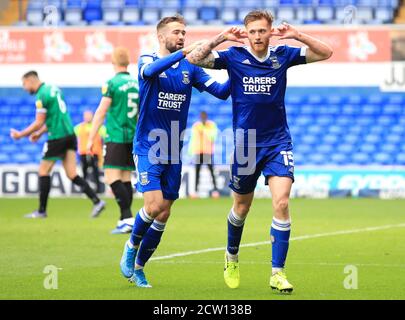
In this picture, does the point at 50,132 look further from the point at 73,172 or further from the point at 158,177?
the point at 158,177

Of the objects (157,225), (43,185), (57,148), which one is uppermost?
(57,148)

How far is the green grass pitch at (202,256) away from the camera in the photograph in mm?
8102

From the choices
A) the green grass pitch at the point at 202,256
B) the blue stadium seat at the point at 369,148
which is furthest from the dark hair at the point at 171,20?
the blue stadium seat at the point at 369,148

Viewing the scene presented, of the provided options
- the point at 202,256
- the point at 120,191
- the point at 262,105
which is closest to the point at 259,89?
the point at 262,105

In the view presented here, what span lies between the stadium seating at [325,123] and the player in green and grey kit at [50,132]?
10.2 meters

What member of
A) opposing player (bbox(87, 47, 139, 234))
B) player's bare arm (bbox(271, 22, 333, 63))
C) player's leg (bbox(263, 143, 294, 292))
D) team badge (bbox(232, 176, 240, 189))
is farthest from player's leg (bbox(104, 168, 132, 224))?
player's bare arm (bbox(271, 22, 333, 63))

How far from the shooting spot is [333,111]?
27.4m

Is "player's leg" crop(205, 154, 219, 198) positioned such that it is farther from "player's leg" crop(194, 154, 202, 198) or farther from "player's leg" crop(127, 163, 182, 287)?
"player's leg" crop(127, 163, 182, 287)

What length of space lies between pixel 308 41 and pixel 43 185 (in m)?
8.95

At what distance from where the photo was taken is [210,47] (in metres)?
8.07

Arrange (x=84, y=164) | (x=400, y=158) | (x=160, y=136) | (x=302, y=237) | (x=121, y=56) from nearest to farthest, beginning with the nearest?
(x=160, y=136) → (x=302, y=237) → (x=121, y=56) → (x=84, y=164) → (x=400, y=158)

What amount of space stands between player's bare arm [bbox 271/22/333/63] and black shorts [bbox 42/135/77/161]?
834cm
